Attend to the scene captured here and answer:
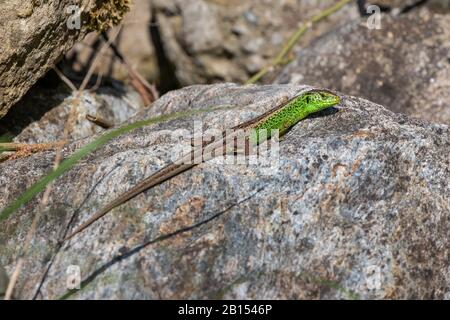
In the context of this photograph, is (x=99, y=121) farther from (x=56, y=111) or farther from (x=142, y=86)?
(x=142, y=86)

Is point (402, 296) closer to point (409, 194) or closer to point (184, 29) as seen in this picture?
point (409, 194)

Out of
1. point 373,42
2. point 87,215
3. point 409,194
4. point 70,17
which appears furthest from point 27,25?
point 373,42

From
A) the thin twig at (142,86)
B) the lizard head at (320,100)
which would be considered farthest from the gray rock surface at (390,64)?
the lizard head at (320,100)

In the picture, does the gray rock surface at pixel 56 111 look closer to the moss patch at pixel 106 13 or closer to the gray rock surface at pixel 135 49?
the moss patch at pixel 106 13

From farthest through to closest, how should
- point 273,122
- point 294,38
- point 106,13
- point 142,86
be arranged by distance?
point 294,38 → point 142,86 → point 106,13 → point 273,122

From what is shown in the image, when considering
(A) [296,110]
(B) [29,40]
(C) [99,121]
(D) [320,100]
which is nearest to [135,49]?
(C) [99,121]

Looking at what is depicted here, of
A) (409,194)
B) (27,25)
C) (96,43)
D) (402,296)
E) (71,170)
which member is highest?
(96,43)

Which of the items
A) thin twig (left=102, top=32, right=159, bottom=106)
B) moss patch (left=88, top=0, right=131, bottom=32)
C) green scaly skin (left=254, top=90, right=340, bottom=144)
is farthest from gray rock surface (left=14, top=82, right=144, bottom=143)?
green scaly skin (left=254, top=90, right=340, bottom=144)
